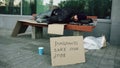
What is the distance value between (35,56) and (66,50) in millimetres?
803

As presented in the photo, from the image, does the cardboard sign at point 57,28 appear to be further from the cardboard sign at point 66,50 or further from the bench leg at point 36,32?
the cardboard sign at point 66,50

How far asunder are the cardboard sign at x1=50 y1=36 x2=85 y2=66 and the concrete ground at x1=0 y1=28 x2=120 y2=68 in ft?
0.39

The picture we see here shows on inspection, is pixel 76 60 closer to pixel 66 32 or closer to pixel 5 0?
pixel 66 32

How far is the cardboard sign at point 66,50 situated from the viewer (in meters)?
3.98

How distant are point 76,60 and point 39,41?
88.2 inches

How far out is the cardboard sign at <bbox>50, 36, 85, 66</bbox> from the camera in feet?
13.0

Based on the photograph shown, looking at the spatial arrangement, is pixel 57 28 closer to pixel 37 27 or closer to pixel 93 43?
pixel 93 43

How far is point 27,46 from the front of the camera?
216 inches

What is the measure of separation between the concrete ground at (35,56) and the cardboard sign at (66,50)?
0.12 meters

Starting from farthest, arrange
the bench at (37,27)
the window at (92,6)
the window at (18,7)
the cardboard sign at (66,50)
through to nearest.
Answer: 1. the window at (18,7)
2. the window at (92,6)
3. the bench at (37,27)
4. the cardboard sign at (66,50)

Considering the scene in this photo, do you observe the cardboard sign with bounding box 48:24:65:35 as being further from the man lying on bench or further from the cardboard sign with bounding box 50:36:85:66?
the cardboard sign with bounding box 50:36:85:66

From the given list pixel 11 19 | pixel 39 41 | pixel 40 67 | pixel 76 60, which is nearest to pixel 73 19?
pixel 39 41

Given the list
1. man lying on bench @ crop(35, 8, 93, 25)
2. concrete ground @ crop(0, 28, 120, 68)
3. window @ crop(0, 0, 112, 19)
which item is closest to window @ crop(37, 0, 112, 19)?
window @ crop(0, 0, 112, 19)

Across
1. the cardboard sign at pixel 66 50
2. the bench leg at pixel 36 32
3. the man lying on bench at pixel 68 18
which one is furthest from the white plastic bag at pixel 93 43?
the bench leg at pixel 36 32
